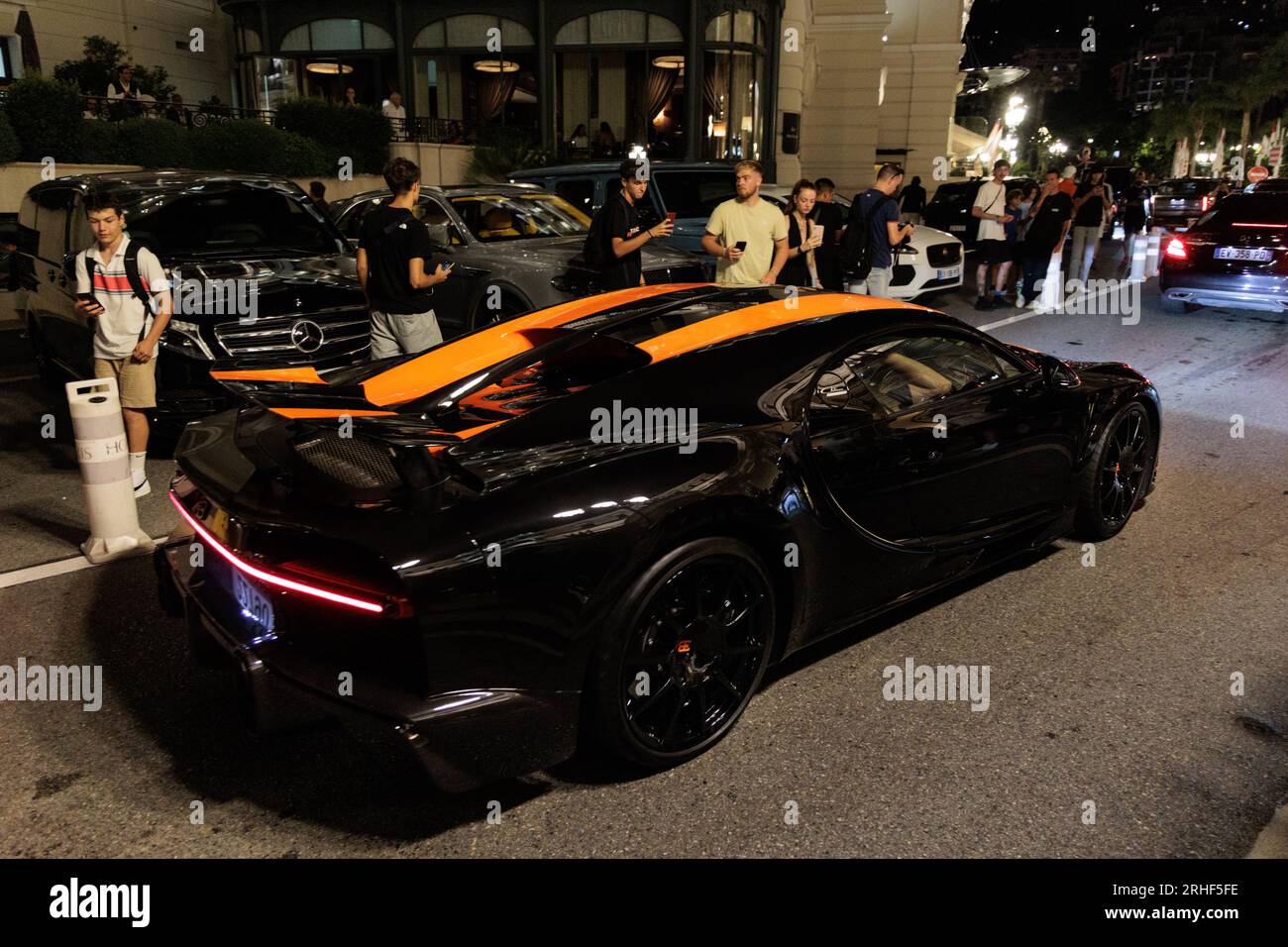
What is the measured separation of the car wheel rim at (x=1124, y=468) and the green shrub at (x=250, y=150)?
14.7 metres

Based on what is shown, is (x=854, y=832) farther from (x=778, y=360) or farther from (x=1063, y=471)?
(x=1063, y=471)

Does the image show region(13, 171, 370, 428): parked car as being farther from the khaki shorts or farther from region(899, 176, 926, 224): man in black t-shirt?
region(899, 176, 926, 224): man in black t-shirt

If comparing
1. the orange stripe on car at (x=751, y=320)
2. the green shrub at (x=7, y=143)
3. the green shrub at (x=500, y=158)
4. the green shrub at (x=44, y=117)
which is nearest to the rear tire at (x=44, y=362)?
the orange stripe on car at (x=751, y=320)

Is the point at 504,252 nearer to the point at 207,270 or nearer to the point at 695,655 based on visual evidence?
the point at 207,270

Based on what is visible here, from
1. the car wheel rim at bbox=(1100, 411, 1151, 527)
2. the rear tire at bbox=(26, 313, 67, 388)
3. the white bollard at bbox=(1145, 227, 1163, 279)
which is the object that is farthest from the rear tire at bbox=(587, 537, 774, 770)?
the white bollard at bbox=(1145, 227, 1163, 279)

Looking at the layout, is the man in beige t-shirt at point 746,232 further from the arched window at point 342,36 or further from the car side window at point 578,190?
the arched window at point 342,36

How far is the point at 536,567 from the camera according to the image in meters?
2.74

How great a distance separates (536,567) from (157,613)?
100 inches

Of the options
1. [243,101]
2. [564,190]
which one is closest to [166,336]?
[564,190]

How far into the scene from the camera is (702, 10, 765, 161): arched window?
23578 millimetres

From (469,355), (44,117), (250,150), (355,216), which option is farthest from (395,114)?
(469,355)

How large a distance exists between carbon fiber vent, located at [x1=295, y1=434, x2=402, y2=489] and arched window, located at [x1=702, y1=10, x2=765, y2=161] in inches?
878

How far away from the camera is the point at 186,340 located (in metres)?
6.49

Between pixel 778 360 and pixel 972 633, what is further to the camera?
pixel 972 633
